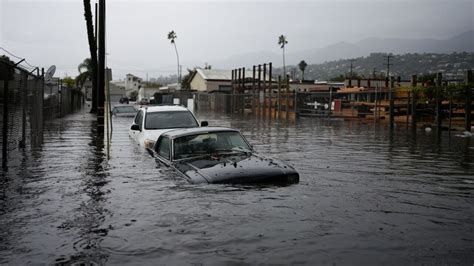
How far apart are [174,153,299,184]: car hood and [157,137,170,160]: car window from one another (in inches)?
40.0

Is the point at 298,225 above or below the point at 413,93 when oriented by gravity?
below

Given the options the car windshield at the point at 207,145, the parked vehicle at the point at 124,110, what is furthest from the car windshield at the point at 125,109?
the car windshield at the point at 207,145

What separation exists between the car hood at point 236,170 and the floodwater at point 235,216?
0.50 ft

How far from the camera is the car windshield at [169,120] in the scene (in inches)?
558

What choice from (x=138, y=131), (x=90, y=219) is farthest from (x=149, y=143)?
(x=90, y=219)

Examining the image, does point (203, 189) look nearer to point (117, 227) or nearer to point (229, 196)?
point (229, 196)

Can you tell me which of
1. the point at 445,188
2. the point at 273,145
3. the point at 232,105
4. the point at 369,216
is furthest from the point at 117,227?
the point at 232,105

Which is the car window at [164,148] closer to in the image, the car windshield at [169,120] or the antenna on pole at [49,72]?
the car windshield at [169,120]

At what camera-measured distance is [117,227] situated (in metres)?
6.21

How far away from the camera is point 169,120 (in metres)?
14.4

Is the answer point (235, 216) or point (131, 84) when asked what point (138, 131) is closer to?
point (235, 216)

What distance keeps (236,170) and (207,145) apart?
5.36 feet

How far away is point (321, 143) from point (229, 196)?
10.5 m

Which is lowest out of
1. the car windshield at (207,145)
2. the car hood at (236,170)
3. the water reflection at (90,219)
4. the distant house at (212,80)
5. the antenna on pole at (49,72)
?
the water reflection at (90,219)
